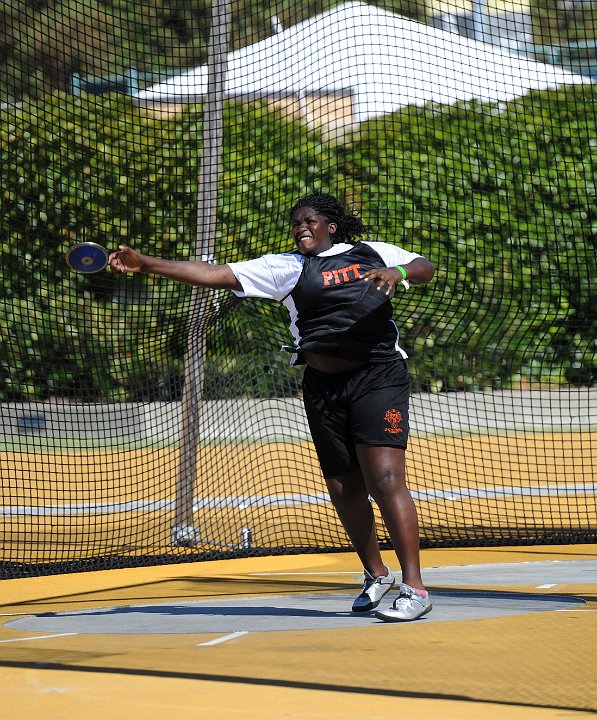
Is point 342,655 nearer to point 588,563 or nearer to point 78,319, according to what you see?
point 588,563

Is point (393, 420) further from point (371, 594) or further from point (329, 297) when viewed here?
point (371, 594)

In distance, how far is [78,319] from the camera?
8820 mm

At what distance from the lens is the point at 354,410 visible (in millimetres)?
4914

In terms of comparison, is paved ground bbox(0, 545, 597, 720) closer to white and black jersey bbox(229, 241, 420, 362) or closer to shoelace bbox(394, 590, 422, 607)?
shoelace bbox(394, 590, 422, 607)

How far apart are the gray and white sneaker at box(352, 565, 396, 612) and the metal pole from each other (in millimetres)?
3345

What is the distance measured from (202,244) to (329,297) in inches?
151

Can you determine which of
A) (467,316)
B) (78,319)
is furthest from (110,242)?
(467,316)

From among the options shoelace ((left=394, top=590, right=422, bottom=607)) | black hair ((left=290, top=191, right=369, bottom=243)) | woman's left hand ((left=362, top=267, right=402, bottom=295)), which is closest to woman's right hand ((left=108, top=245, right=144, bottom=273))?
woman's left hand ((left=362, top=267, right=402, bottom=295))

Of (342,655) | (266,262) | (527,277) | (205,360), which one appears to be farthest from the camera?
(527,277)

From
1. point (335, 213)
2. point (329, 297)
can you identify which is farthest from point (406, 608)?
point (335, 213)

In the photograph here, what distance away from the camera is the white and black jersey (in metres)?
4.86

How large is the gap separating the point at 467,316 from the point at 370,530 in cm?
518

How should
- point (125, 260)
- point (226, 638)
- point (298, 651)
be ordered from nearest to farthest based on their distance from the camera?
point (298, 651), point (125, 260), point (226, 638)

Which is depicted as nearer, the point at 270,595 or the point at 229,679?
the point at 229,679
